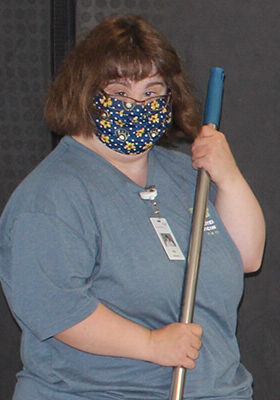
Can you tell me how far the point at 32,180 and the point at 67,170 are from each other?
0.07m

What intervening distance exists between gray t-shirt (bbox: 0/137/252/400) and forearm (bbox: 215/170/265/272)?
0.26 ft

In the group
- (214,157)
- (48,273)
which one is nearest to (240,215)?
(214,157)

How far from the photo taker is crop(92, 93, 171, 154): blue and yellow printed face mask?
1.52 m

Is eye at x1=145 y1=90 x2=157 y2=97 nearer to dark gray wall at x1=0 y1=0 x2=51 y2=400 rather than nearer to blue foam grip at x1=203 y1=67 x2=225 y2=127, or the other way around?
blue foam grip at x1=203 y1=67 x2=225 y2=127

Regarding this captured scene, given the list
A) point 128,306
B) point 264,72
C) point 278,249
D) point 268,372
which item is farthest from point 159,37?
point 268,372

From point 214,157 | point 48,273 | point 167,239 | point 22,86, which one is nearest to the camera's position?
point 48,273

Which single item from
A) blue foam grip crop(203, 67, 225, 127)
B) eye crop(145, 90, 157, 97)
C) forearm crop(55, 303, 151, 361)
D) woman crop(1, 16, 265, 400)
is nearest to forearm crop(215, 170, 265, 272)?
woman crop(1, 16, 265, 400)

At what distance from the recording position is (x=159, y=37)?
1.59 metres

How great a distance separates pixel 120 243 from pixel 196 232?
0.17 m

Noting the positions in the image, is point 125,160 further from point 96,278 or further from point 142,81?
point 96,278

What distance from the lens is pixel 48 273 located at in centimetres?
140

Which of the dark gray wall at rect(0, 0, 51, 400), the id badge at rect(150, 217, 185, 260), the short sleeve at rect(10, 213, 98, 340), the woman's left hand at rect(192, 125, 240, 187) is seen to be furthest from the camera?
the dark gray wall at rect(0, 0, 51, 400)

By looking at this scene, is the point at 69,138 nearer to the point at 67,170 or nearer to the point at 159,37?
the point at 67,170

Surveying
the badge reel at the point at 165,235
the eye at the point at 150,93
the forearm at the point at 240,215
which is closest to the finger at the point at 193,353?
the badge reel at the point at 165,235
